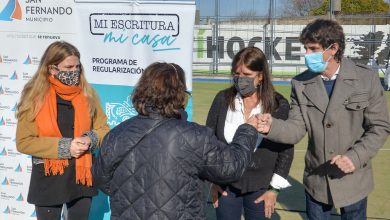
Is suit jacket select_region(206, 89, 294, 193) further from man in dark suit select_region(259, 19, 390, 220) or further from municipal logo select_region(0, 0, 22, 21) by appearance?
municipal logo select_region(0, 0, 22, 21)

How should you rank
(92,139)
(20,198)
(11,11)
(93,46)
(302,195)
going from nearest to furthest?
(92,139), (93,46), (11,11), (20,198), (302,195)

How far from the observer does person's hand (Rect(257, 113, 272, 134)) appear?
3264 mm

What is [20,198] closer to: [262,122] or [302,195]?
[262,122]

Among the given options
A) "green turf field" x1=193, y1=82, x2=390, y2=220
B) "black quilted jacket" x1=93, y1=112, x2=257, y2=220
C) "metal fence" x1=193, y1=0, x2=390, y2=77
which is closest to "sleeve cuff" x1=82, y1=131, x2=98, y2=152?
"black quilted jacket" x1=93, y1=112, x2=257, y2=220

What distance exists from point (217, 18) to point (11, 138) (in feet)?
56.4

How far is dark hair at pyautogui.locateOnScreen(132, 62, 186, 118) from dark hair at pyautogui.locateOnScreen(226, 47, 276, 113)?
0.95m

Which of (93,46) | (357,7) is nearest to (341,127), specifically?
(93,46)

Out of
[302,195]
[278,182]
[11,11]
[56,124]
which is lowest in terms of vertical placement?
[302,195]

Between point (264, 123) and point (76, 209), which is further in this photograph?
point (76, 209)

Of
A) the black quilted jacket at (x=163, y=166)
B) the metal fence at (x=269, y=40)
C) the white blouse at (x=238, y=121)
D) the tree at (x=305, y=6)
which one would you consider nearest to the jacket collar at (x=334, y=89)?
the white blouse at (x=238, y=121)

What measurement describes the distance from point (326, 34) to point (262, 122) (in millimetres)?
648

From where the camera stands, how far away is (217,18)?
21.7 m

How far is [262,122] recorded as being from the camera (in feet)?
10.7

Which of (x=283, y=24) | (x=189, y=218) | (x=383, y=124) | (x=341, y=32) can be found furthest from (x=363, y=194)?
(x=283, y=24)
